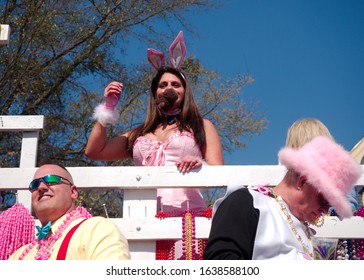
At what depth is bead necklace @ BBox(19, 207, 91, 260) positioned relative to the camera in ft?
8.79

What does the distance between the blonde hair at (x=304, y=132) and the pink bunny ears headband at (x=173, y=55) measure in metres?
1.36

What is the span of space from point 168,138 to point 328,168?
4.68 feet

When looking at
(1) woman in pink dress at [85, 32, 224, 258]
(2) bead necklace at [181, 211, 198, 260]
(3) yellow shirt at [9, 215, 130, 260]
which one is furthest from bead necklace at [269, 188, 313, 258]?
(1) woman in pink dress at [85, 32, 224, 258]

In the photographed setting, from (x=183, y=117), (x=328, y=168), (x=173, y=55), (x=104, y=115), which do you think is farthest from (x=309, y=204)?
(x=173, y=55)

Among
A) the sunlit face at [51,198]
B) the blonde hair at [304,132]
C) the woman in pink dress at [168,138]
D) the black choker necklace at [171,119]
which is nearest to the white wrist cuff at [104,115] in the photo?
the woman in pink dress at [168,138]

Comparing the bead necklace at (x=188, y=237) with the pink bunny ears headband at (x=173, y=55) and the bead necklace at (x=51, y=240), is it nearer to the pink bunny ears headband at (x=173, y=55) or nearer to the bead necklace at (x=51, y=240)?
the bead necklace at (x=51, y=240)

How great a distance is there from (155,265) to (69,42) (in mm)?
9410

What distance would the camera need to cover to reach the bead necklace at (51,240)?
268 centimetres

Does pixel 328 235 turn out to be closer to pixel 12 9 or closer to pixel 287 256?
pixel 287 256

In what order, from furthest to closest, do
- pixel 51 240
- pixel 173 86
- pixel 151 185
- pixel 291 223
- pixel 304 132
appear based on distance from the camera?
1. pixel 173 86
2. pixel 151 185
3. pixel 304 132
4. pixel 51 240
5. pixel 291 223

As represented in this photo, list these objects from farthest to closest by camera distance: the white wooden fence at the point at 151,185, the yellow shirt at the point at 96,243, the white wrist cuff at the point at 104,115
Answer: the white wrist cuff at the point at 104,115
the white wooden fence at the point at 151,185
the yellow shirt at the point at 96,243

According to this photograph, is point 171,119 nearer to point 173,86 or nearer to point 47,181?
point 173,86

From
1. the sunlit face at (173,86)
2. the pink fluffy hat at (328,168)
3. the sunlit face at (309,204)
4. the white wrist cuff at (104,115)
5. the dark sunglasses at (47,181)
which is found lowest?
the sunlit face at (309,204)

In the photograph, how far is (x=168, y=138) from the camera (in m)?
3.56
